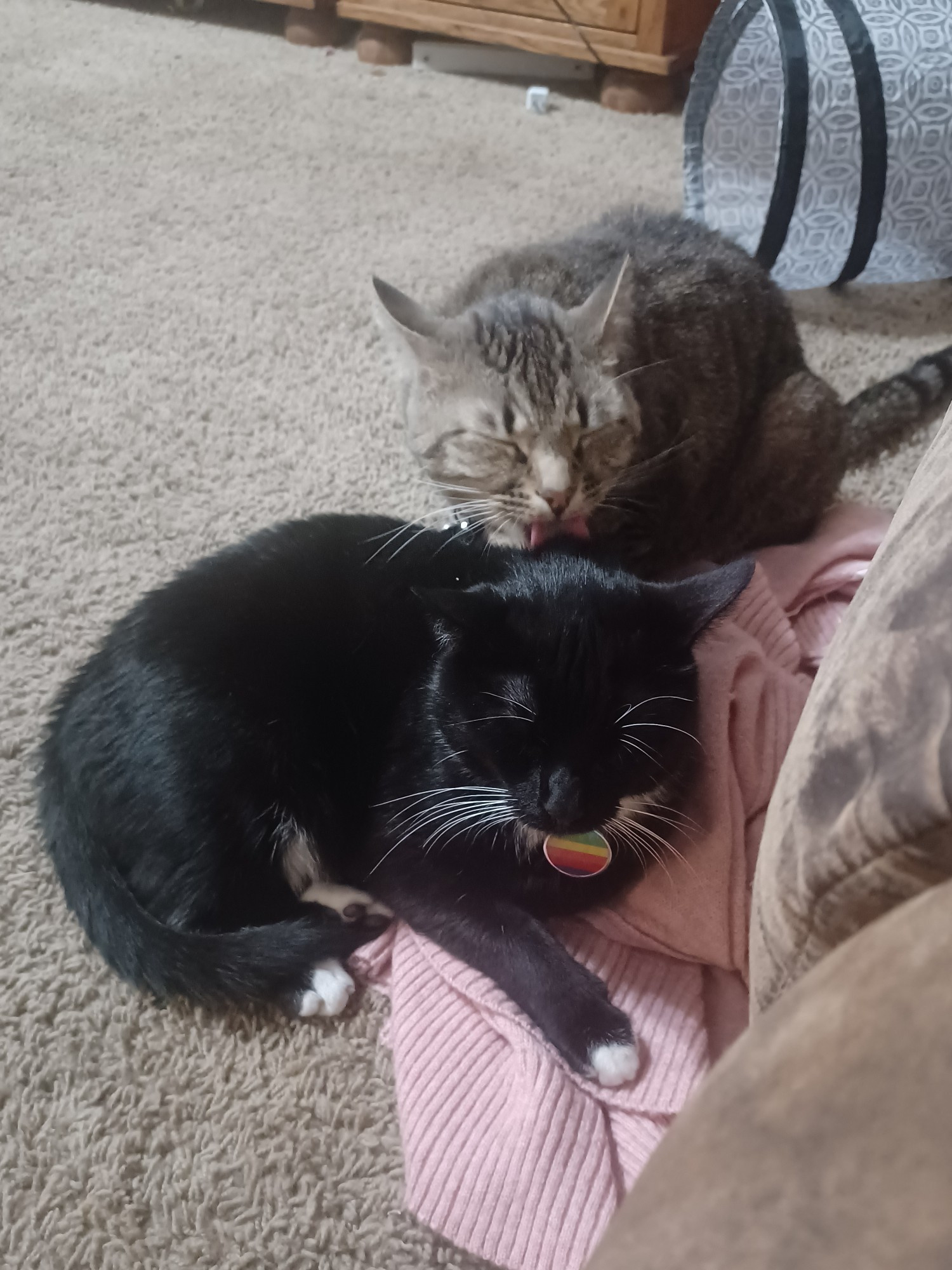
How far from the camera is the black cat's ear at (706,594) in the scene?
0.82m

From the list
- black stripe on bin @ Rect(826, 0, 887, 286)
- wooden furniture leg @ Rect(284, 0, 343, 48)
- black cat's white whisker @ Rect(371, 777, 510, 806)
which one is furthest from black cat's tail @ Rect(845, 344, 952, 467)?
wooden furniture leg @ Rect(284, 0, 343, 48)

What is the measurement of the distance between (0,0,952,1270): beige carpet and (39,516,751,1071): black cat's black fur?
0.09 metres

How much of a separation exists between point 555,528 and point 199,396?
801 mm

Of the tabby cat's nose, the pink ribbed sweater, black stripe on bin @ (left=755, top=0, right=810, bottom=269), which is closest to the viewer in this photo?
the pink ribbed sweater

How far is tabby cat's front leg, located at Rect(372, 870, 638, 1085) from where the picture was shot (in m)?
0.84

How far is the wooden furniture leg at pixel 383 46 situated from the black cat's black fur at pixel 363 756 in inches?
91.2

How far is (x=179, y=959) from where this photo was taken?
863 millimetres

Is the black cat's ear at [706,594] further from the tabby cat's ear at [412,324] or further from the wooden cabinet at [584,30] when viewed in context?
the wooden cabinet at [584,30]

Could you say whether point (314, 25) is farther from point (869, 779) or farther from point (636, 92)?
point (869, 779)

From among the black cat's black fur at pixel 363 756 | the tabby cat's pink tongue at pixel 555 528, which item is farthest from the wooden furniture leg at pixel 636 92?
the black cat's black fur at pixel 363 756

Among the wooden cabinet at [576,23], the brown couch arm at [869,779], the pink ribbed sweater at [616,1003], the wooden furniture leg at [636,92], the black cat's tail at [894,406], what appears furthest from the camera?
the wooden furniture leg at [636,92]

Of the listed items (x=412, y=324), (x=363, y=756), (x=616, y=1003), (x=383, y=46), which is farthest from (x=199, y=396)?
(x=383, y=46)

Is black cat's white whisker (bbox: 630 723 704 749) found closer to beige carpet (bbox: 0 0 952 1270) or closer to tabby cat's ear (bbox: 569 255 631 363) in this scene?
beige carpet (bbox: 0 0 952 1270)

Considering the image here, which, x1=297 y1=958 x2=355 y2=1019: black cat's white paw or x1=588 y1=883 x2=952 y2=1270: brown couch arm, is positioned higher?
x1=588 y1=883 x2=952 y2=1270: brown couch arm
